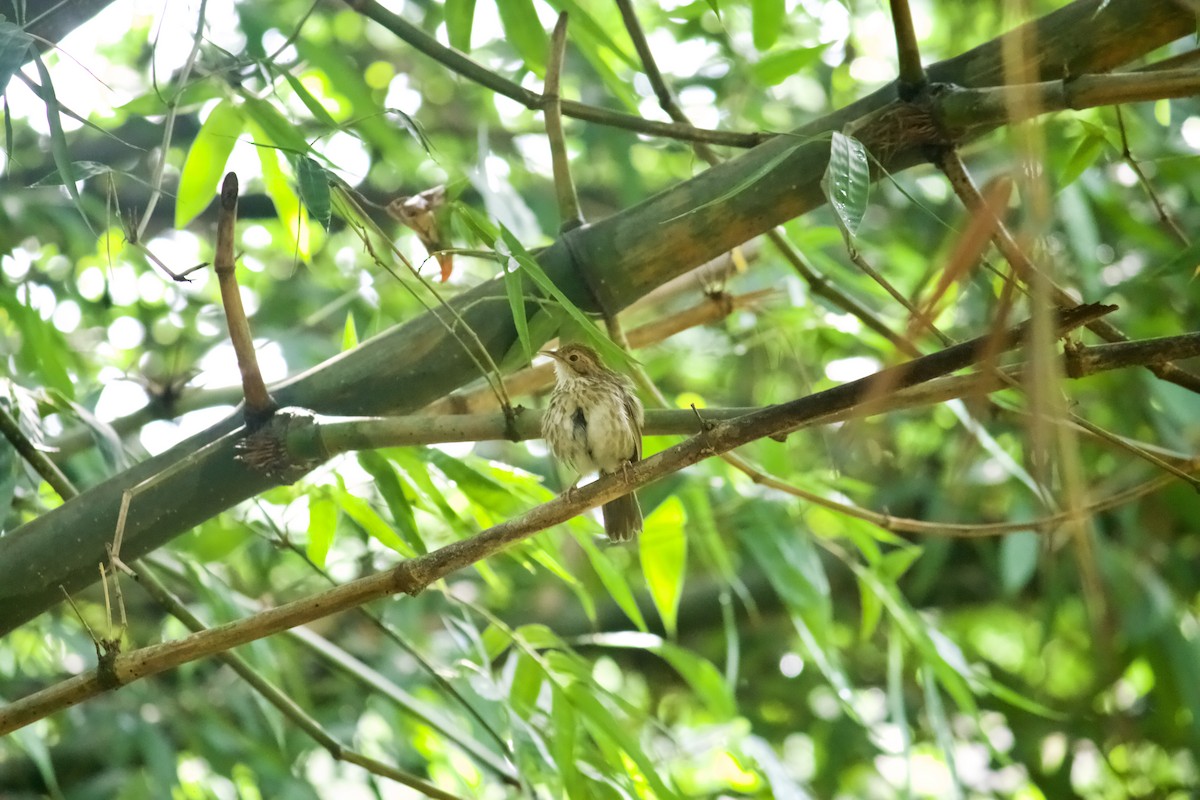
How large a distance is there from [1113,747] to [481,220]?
324cm

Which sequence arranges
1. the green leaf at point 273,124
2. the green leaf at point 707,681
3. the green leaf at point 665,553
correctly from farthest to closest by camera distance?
1. the green leaf at point 707,681
2. the green leaf at point 665,553
3. the green leaf at point 273,124

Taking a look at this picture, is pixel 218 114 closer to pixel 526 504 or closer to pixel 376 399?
pixel 376 399

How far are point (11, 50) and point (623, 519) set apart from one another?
1794mm

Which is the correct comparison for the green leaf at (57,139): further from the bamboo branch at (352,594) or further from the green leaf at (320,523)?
the green leaf at (320,523)

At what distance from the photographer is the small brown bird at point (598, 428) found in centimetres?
301

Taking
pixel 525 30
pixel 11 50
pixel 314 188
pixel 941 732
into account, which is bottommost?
pixel 941 732

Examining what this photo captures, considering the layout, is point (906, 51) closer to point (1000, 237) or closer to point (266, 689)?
point (1000, 237)

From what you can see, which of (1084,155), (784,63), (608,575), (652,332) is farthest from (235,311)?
(784,63)

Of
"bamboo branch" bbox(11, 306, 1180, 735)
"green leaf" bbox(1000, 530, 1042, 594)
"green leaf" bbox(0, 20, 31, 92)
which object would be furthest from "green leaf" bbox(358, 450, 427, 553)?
"green leaf" bbox(1000, 530, 1042, 594)

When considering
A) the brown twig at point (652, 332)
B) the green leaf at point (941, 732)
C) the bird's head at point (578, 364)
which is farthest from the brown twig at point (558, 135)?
the green leaf at point (941, 732)

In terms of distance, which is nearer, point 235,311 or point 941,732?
point 235,311

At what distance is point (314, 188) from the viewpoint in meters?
1.62

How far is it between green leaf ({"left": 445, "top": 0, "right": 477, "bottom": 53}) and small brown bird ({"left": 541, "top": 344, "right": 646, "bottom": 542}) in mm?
943

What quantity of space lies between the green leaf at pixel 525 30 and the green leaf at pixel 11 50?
90 cm
